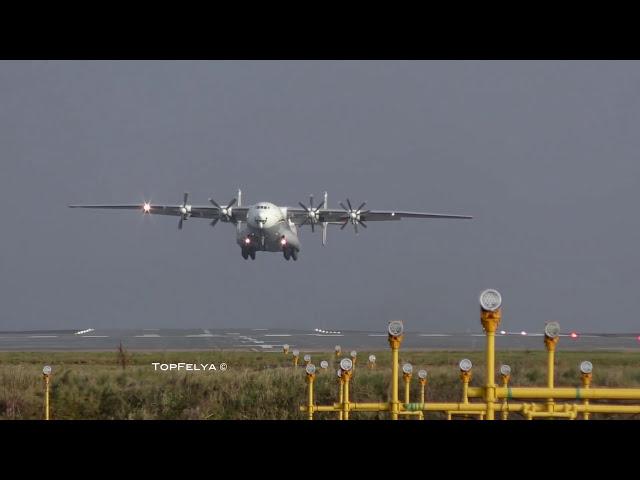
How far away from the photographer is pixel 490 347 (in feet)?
23.8

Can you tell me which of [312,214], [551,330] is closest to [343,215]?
[312,214]

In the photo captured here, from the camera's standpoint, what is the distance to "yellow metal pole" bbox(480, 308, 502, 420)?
7.02 metres

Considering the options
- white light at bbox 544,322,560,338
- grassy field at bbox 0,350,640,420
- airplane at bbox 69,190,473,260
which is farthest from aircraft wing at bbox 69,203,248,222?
white light at bbox 544,322,560,338

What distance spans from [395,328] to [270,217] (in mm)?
41887

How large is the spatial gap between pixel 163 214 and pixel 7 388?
133ft

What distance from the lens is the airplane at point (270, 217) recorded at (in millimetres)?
51906

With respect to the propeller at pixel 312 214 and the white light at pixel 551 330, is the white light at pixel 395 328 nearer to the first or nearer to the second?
the white light at pixel 551 330

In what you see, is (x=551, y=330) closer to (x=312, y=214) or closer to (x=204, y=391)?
(x=204, y=391)

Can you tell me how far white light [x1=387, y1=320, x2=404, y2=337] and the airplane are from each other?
136 ft
